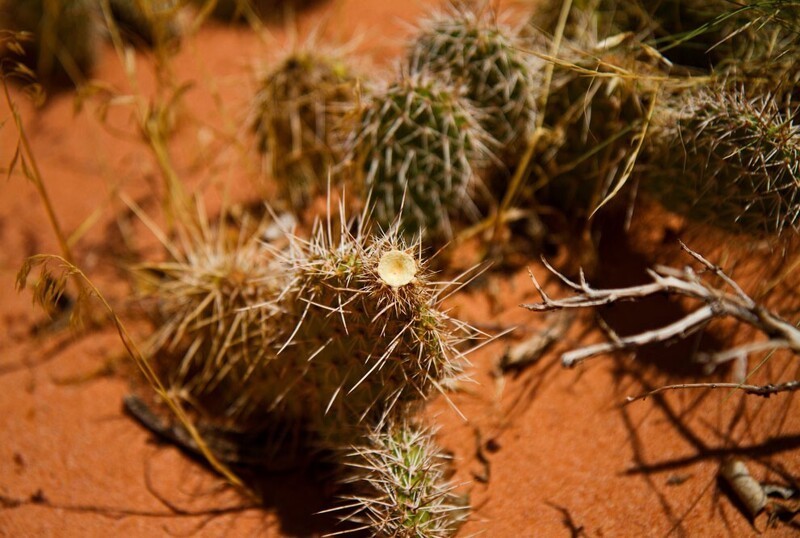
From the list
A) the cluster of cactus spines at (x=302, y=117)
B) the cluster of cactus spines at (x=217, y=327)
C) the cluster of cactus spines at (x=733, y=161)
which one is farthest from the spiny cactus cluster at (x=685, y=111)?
the cluster of cactus spines at (x=217, y=327)

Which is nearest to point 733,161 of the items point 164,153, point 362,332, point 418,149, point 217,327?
point 418,149

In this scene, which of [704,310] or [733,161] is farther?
[733,161]

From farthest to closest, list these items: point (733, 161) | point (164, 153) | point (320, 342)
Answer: point (164, 153) → point (733, 161) → point (320, 342)

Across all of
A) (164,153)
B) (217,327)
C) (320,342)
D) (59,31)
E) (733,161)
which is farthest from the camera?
(59,31)

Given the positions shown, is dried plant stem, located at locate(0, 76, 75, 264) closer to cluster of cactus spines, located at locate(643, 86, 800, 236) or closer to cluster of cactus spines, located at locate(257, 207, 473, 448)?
cluster of cactus spines, located at locate(257, 207, 473, 448)

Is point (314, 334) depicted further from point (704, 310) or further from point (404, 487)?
point (704, 310)

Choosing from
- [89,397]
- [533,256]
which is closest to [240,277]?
[89,397]

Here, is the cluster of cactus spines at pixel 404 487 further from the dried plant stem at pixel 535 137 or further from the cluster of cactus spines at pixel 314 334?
the dried plant stem at pixel 535 137
